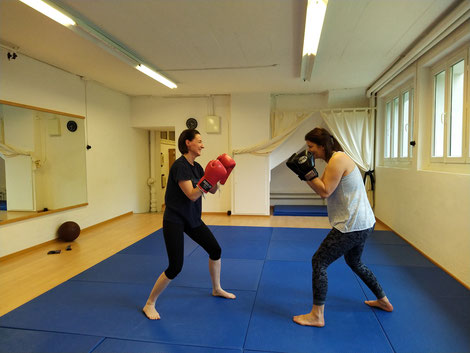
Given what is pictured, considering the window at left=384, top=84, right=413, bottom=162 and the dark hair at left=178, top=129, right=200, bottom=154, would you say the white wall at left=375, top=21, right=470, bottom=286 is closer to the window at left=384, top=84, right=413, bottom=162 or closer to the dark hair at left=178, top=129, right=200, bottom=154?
the window at left=384, top=84, right=413, bottom=162

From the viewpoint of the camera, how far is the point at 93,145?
5.20 m

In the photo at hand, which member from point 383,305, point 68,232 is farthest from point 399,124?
point 68,232

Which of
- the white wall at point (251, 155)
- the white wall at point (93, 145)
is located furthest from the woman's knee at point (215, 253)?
the white wall at point (251, 155)

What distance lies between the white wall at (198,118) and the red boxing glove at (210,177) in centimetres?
419

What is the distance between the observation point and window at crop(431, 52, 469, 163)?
302 centimetres

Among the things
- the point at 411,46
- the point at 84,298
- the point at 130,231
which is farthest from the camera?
the point at 130,231

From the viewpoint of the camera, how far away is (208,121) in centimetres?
612

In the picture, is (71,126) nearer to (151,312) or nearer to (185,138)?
(185,138)

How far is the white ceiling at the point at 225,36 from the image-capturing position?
263cm

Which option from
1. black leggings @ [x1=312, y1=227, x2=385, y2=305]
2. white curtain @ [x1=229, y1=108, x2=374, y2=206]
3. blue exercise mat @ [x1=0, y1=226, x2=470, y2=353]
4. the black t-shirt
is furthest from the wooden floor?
black leggings @ [x1=312, y1=227, x2=385, y2=305]

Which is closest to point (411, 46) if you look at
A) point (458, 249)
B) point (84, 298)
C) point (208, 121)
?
point (458, 249)

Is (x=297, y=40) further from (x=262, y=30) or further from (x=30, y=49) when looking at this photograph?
(x=30, y=49)

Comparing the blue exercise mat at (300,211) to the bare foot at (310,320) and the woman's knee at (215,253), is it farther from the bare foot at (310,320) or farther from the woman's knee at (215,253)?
the bare foot at (310,320)

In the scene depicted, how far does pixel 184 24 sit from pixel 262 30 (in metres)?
0.77
